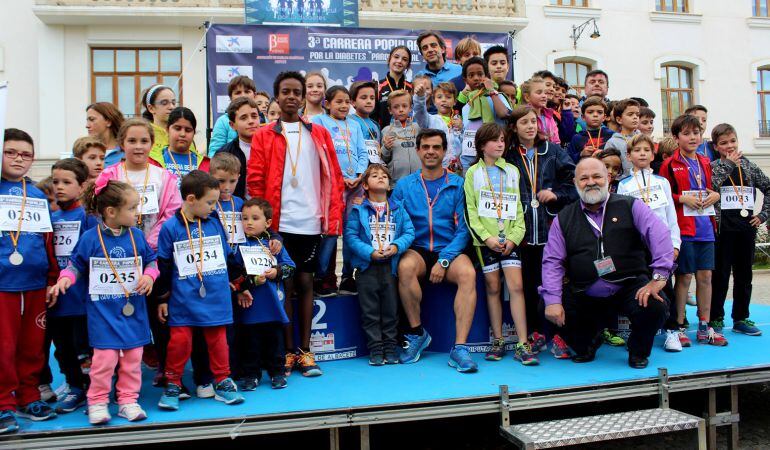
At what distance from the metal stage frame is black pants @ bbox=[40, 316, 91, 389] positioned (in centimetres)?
52

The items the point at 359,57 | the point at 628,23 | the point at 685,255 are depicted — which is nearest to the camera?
the point at 685,255

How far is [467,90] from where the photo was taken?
5.11m

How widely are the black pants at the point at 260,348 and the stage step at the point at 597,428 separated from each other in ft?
4.53

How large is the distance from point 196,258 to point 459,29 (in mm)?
12074

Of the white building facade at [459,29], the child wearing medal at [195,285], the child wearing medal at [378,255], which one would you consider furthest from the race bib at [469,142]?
the white building facade at [459,29]

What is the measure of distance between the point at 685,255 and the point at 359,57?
530 cm

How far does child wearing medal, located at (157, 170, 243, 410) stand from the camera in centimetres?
318

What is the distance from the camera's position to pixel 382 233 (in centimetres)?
408

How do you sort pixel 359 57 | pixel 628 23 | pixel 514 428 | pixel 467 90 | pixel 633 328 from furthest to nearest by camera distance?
pixel 628 23 → pixel 359 57 → pixel 467 90 → pixel 633 328 → pixel 514 428

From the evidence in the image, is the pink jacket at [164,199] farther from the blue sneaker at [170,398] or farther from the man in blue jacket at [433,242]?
the man in blue jacket at [433,242]

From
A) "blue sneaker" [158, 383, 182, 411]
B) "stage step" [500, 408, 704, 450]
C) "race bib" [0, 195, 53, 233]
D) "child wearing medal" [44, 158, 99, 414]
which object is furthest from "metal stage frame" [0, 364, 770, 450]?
"race bib" [0, 195, 53, 233]

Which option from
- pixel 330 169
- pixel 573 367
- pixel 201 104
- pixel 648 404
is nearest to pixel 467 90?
pixel 330 169

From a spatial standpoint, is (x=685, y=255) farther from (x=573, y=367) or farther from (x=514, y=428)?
(x=514, y=428)

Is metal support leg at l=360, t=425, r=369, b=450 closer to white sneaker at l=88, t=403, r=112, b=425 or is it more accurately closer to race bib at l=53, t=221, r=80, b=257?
white sneaker at l=88, t=403, r=112, b=425
